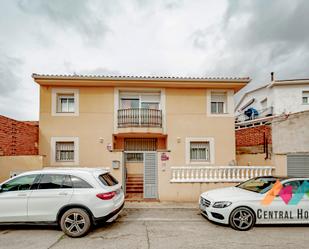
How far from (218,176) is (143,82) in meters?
6.18

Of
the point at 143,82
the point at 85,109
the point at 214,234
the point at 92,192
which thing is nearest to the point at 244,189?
the point at 214,234

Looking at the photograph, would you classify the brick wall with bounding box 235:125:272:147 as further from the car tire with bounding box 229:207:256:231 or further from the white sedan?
the car tire with bounding box 229:207:256:231

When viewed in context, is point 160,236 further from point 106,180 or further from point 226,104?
point 226,104

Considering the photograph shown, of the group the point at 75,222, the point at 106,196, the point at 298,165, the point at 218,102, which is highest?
the point at 218,102

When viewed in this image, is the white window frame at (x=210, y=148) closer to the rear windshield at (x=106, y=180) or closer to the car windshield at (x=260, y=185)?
the car windshield at (x=260, y=185)

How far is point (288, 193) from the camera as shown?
6.00m

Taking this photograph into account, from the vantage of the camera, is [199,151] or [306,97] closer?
[199,151]

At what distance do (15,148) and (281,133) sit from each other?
1268 cm

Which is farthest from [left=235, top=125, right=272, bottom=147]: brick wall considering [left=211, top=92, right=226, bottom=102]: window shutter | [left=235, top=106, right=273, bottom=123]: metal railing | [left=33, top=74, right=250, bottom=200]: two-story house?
[left=235, top=106, right=273, bottom=123]: metal railing

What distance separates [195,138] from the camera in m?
11.9

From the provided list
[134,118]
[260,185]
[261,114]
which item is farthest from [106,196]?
[261,114]

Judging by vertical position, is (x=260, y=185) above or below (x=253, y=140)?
below

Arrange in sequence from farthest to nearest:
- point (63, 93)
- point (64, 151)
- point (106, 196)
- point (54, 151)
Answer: point (63, 93)
point (64, 151)
point (54, 151)
point (106, 196)

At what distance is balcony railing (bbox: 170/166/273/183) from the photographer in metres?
8.88
